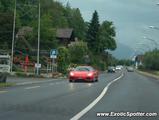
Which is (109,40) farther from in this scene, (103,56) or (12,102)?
(12,102)

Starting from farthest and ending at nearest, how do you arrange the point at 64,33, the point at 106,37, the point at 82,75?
the point at 106,37 → the point at 64,33 → the point at 82,75

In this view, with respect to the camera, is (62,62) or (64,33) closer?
(62,62)

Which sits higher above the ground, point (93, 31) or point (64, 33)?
point (93, 31)

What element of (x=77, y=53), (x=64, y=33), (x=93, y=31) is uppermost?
(x=93, y=31)

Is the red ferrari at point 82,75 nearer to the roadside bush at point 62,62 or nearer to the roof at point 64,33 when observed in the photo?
the roadside bush at point 62,62

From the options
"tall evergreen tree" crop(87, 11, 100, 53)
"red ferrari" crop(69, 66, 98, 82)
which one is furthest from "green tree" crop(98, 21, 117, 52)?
"red ferrari" crop(69, 66, 98, 82)

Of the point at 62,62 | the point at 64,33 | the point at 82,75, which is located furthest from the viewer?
the point at 64,33

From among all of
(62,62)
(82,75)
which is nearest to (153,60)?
(62,62)

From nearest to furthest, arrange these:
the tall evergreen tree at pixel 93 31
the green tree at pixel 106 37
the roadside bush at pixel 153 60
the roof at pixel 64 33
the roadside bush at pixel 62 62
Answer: the roadside bush at pixel 62 62, the roof at pixel 64 33, the roadside bush at pixel 153 60, the tall evergreen tree at pixel 93 31, the green tree at pixel 106 37

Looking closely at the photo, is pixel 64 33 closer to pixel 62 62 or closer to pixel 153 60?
pixel 153 60

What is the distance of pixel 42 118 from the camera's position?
15.3 meters

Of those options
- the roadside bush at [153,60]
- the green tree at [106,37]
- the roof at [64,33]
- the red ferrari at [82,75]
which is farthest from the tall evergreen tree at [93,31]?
the red ferrari at [82,75]

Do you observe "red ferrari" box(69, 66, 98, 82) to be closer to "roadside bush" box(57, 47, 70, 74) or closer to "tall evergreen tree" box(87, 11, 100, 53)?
"roadside bush" box(57, 47, 70, 74)

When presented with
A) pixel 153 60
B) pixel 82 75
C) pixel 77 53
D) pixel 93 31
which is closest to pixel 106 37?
pixel 93 31
